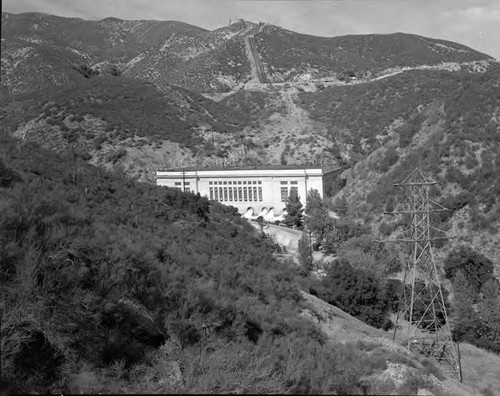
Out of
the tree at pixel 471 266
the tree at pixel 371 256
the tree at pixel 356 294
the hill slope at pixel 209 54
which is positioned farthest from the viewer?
the hill slope at pixel 209 54

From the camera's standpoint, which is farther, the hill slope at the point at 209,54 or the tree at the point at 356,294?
the hill slope at the point at 209,54

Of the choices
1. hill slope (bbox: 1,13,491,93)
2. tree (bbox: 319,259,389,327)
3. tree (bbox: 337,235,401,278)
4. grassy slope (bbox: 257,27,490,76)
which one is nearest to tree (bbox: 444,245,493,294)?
tree (bbox: 337,235,401,278)

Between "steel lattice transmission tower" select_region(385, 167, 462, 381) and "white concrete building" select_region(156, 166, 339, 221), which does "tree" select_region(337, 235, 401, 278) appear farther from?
"white concrete building" select_region(156, 166, 339, 221)

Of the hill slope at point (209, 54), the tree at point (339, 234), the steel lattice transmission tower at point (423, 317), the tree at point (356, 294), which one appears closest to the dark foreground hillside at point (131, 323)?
the steel lattice transmission tower at point (423, 317)

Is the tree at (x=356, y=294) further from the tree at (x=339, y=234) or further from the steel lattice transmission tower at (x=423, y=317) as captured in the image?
the tree at (x=339, y=234)

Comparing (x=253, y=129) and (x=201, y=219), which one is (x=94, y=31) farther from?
(x=201, y=219)

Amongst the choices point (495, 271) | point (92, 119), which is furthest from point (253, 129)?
point (495, 271)
